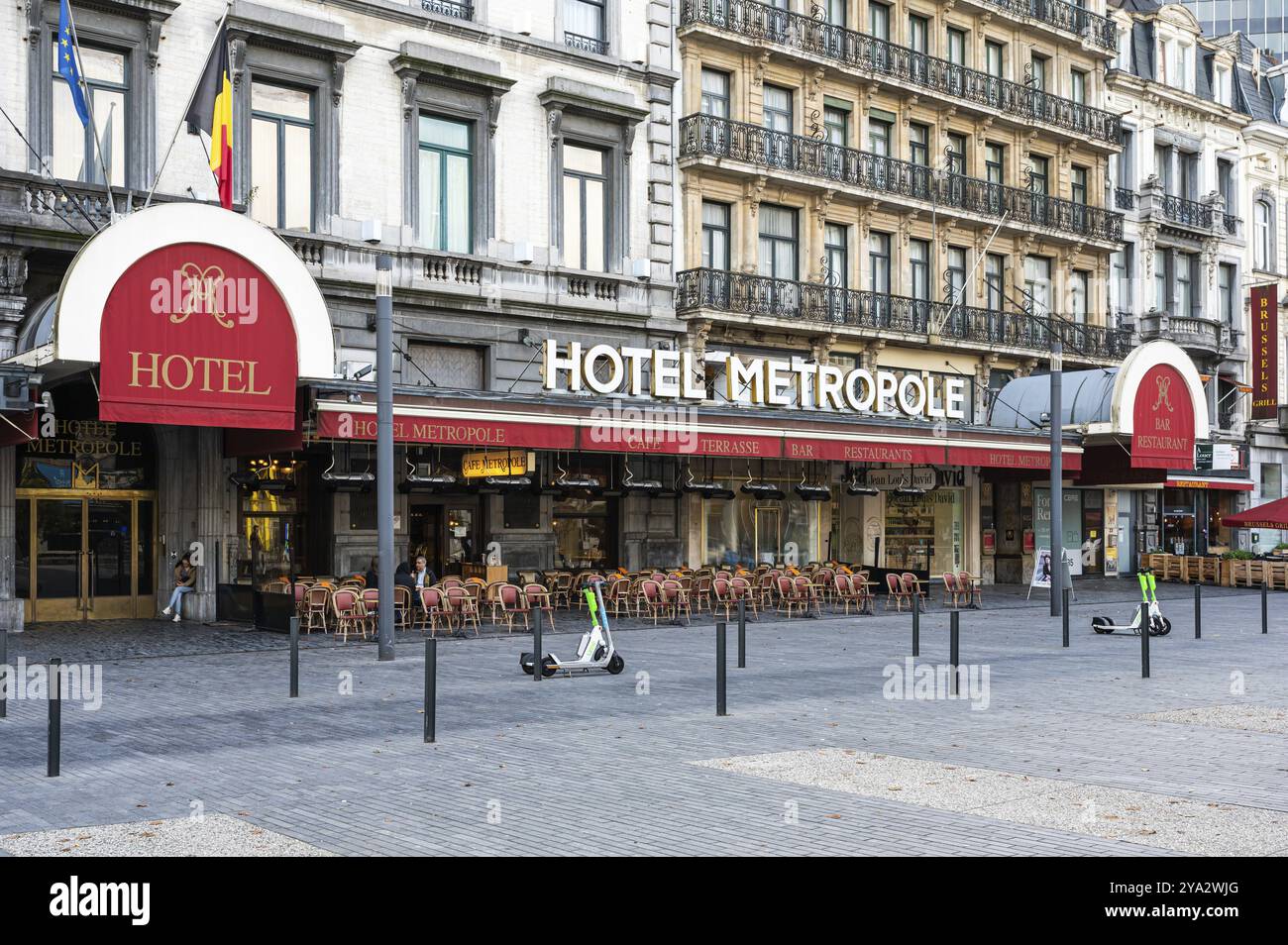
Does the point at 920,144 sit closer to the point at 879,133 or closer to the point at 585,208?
the point at 879,133

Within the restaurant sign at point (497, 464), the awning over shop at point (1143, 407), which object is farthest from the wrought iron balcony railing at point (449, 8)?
the awning over shop at point (1143, 407)

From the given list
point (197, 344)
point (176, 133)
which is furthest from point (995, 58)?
point (197, 344)

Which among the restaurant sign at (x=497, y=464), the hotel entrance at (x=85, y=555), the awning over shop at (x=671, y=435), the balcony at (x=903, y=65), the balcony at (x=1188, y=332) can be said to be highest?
the balcony at (x=903, y=65)

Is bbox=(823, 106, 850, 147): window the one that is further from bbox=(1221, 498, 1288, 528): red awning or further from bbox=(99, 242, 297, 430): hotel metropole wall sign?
bbox=(99, 242, 297, 430): hotel metropole wall sign

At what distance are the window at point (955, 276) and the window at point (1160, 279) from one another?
10.1 meters

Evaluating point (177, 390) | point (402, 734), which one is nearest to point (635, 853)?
point (402, 734)

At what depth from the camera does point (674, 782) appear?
9.52 meters

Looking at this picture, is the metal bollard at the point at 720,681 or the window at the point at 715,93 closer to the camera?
the metal bollard at the point at 720,681

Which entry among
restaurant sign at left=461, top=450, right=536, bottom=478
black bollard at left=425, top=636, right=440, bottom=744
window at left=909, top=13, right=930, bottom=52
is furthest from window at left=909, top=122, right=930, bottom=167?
black bollard at left=425, top=636, right=440, bottom=744

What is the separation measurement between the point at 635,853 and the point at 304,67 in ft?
69.2

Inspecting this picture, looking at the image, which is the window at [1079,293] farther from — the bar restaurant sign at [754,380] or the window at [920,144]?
the bar restaurant sign at [754,380]

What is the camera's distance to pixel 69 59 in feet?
65.3

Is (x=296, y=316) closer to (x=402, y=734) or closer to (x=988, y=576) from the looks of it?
(x=402, y=734)

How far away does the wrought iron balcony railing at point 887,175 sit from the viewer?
3162cm
